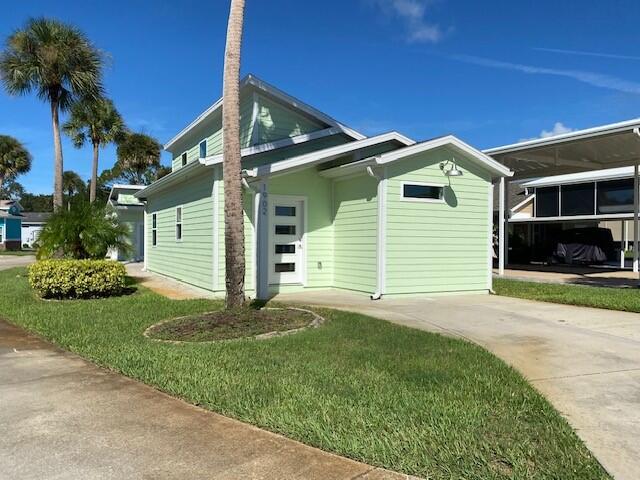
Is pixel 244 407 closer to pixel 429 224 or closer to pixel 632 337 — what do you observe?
pixel 632 337

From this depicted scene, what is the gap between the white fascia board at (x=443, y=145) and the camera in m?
11.3

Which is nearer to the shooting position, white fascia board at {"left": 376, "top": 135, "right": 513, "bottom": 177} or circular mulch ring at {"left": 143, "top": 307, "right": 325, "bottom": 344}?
circular mulch ring at {"left": 143, "top": 307, "right": 325, "bottom": 344}

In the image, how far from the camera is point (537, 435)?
153 inches

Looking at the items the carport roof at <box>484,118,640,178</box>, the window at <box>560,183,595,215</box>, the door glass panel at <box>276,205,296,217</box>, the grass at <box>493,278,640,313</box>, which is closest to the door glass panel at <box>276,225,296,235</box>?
the door glass panel at <box>276,205,296,217</box>

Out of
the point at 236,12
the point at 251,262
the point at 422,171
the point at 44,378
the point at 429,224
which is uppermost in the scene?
the point at 236,12

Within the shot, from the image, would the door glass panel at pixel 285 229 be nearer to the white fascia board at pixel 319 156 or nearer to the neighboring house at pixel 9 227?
the white fascia board at pixel 319 156

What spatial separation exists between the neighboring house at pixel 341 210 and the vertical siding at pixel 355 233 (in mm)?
24

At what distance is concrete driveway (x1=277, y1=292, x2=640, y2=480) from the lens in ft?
13.4

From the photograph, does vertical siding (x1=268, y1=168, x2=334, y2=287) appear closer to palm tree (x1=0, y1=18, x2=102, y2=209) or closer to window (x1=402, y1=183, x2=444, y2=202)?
window (x1=402, y1=183, x2=444, y2=202)

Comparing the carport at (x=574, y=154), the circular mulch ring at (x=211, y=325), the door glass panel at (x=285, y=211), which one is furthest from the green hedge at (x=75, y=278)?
the carport at (x=574, y=154)

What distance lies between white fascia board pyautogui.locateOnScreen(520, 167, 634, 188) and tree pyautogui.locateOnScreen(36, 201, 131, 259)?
743 inches

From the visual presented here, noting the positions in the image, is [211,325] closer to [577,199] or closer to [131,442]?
[131,442]

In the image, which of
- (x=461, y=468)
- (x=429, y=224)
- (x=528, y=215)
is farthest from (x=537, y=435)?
(x=528, y=215)

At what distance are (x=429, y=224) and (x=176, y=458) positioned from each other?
943 centimetres
